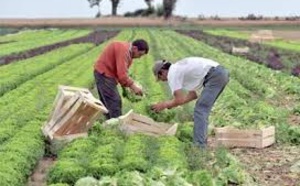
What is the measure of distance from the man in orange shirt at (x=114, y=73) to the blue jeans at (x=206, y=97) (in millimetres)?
1360

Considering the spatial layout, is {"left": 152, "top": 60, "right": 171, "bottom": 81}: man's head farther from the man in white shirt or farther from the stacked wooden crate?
the stacked wooden crate

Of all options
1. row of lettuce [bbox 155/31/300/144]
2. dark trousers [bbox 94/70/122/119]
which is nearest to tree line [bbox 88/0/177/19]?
row of lettuce [bbox 155/31/300/144]

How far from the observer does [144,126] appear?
1315 cm

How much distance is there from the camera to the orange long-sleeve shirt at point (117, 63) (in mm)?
12969

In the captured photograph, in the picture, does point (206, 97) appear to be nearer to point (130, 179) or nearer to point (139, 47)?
point (139, 47)

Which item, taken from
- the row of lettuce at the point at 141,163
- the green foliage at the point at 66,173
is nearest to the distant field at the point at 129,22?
the row of lettuce at the point at 141,163

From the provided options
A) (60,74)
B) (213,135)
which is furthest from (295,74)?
(213,135)

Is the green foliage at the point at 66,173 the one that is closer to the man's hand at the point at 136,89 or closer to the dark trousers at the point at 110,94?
the man's hand at the point at 136,89

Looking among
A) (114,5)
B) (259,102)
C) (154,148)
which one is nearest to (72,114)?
(154,148)

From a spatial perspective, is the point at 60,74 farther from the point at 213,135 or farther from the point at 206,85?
the point at 206,85

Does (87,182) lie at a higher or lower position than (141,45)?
lower

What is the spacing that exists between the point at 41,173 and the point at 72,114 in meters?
1.31

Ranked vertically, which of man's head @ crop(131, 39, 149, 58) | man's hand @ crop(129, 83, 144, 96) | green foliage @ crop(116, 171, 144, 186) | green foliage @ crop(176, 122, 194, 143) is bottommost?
green foliage @ crop(176, 122, 194, 143)

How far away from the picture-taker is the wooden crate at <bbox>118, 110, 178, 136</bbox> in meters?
13.0
